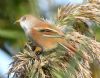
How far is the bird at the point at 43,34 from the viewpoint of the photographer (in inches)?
91.3

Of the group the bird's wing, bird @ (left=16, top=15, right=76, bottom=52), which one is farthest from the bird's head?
the bird's wing

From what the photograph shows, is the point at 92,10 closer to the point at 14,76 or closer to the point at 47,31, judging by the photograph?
the point at 47,31

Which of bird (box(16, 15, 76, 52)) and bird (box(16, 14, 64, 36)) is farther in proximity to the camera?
bird (box(16, 14, 64, 36))

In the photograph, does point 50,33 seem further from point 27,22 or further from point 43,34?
point 27,22

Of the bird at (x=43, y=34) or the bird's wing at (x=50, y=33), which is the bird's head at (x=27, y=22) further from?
the bird's wing at (x=50, y=33)

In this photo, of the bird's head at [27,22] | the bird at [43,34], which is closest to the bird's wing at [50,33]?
the bird at [43,34]

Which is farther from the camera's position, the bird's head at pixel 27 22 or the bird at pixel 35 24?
the bird's head at pixel 27 22

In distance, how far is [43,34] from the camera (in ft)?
8.52

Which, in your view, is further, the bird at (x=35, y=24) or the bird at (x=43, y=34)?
the bird at (x=35, y=24)

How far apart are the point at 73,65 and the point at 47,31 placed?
2.12ft

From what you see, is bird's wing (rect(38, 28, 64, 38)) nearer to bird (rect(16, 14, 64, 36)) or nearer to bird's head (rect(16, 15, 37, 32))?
bird (rect(16, 14, 64, 36))

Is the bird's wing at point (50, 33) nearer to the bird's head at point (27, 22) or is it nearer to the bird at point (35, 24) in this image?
the bird at point (35, 24)

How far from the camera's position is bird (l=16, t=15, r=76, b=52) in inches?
91.3

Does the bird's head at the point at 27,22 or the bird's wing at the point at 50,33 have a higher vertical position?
the bird's wing at the point at 50,33
